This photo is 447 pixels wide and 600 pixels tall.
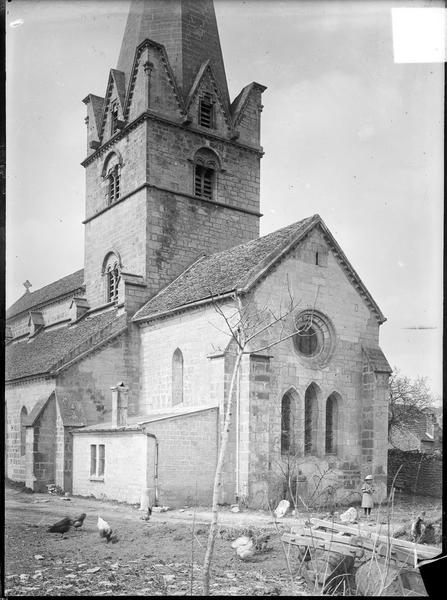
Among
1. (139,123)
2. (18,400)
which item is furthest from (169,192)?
(18,400)

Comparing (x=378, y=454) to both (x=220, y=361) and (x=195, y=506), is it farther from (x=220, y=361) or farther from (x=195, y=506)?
(x=195, y=506)

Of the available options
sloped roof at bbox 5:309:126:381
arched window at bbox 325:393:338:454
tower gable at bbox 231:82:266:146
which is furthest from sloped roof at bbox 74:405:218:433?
tower gable at bbox 231:82:266:146

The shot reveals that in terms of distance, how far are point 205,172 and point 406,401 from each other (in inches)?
509

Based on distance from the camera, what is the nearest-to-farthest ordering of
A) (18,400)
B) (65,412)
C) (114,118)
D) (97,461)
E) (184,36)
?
(97,461)
(18,400)
(65,412)
(184,36)
(114,118)

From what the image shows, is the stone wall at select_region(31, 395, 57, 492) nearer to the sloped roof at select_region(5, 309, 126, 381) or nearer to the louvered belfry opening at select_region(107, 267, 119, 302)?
the sloped roof at select_region(5, 309, 126, 381)

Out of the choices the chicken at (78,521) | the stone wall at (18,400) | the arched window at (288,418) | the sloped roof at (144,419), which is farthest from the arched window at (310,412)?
the chicken at (78,521)

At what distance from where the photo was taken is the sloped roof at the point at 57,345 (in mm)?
14402

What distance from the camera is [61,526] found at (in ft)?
37.4

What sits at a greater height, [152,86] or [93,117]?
[152,86]

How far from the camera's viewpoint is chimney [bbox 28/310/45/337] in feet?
61.3

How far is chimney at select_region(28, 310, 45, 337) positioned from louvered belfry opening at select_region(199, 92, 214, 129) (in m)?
9.77

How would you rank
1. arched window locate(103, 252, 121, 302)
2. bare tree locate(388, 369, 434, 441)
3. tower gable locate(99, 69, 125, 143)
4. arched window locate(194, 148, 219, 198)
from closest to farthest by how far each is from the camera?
bare tree locate(388, 369, 434, 441)
tower gable locate(99, 69, 125, 143)
arched window locate(103, 252, 121, 302)
arched window locate(194, 148, 219, 198)

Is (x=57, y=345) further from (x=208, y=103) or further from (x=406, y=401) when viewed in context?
(x=208, y=103)

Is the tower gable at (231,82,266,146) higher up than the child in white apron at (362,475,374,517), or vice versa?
the tower gable at (231,82,266,146)
